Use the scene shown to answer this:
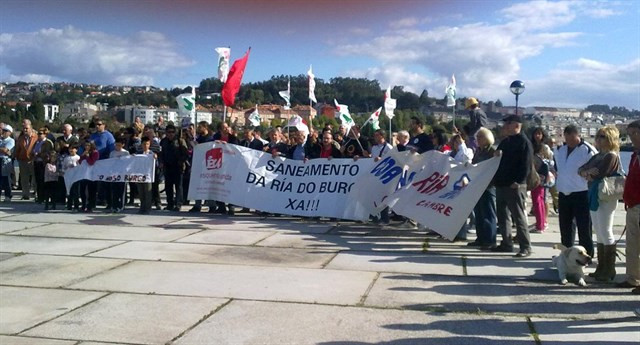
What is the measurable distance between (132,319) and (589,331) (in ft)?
13.8

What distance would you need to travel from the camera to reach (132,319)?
6004 millimetres

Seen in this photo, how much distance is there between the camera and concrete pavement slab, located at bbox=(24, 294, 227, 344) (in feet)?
18.2

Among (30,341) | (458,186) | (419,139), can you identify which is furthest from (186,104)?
(30,341)

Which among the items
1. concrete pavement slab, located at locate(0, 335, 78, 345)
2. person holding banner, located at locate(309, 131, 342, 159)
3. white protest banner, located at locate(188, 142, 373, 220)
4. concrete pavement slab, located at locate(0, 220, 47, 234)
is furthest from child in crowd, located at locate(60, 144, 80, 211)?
concrete pavement slab, located at locate(0, 335, 78, 345)

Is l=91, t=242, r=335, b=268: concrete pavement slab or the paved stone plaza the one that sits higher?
l=91, t=242, r=335, b=268: concrete pavement slab

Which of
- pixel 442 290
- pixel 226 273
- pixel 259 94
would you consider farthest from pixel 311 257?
pixel 259 94

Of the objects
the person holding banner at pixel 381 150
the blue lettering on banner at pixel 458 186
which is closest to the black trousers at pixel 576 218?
the blue lettering on banner at pixel 458 186

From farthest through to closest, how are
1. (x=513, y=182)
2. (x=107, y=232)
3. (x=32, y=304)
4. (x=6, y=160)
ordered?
(x=6, y=160), (x=107, y=232), (x=513, y=182), (x=32, y=304)

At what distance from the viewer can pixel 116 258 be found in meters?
8.86

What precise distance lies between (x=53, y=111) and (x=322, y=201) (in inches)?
A: 3673

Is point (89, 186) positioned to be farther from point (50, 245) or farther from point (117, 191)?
point (50, 245)

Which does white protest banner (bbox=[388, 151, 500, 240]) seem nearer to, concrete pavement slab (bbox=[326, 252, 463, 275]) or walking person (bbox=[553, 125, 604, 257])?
concrete pavement slab (bbox=[326, 252, 463, 275])

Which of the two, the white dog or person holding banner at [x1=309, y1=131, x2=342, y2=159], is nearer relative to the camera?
the white dog

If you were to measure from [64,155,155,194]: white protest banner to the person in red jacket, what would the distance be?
994 cm
